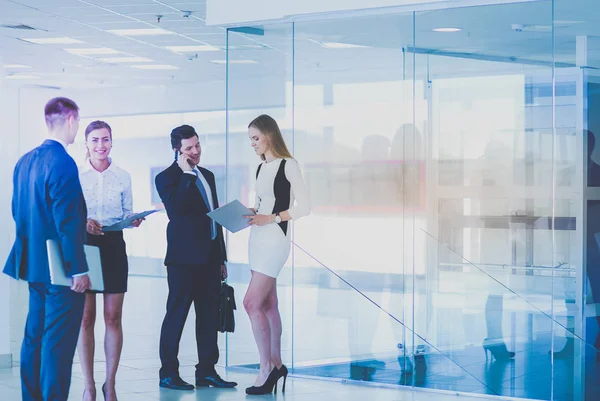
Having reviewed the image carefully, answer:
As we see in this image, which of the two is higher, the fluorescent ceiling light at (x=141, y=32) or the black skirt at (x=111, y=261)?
the fluorescent ceiling light at (x=141, y=32)

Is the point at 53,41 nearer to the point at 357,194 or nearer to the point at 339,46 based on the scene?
the point at 339,46

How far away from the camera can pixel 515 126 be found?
6281mm

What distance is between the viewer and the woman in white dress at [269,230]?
6.09 meters

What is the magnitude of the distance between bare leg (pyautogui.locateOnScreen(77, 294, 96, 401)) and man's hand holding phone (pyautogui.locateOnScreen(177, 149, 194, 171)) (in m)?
1.21

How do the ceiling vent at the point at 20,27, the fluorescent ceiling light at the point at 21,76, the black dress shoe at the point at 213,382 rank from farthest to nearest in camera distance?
the fluorescent ceiling light at the point at 21,76
the ceiling vent at the point at 20,27
the black dress shoe at the point at 213,382

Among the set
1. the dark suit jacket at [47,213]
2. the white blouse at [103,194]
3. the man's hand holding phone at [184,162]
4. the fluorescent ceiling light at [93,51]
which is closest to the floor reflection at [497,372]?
the man's hand holding phone at [184,162]

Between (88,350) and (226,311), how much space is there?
1.23 m

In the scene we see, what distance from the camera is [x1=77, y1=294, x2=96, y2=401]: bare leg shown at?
541 centimetres

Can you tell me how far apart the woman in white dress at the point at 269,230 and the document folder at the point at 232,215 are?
68 mm

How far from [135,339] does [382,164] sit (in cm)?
353

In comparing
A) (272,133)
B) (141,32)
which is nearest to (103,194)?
(272,133)

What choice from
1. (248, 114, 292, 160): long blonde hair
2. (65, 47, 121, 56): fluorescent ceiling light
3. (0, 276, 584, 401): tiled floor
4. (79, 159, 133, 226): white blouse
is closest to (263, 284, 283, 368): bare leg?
(0, 276, 584, 401): tiled floor

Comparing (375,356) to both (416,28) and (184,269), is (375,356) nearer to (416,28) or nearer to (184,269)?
(184,269)

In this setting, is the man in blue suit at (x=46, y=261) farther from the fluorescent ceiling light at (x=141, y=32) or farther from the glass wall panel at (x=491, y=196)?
the fluorescent ceiling light at (x=141, y=32)
